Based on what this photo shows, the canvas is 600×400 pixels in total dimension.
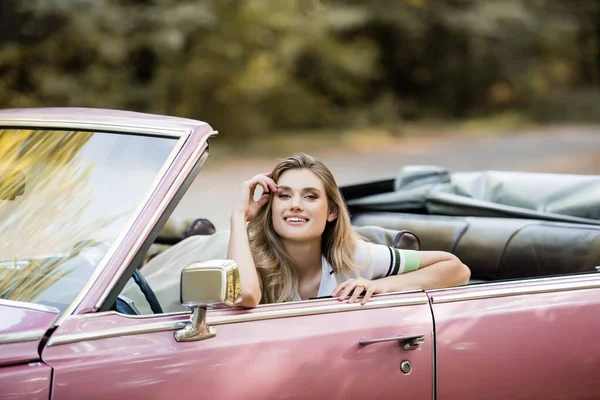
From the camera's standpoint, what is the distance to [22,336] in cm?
221

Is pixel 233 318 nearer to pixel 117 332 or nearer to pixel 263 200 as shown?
pixel 117 332

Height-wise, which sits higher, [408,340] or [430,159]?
[430,159]

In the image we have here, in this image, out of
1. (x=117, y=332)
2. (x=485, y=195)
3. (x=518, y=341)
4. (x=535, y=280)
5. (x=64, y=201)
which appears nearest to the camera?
(x=117, y=332)

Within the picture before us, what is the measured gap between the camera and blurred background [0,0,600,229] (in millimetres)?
15031

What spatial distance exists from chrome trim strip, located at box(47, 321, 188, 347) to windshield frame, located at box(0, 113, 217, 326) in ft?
0.19

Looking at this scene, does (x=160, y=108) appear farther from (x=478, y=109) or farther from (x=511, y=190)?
(x=511, y=190)

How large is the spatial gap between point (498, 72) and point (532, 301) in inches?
A: 874

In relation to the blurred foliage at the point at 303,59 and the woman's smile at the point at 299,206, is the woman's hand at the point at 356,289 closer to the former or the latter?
the woman's smile at the point at 299,206

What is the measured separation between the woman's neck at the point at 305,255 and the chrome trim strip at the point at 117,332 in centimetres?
73

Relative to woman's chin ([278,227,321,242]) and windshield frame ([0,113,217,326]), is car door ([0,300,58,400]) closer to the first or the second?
windshield frame ([0,113,217,326])

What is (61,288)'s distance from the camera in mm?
2404

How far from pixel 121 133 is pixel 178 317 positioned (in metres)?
0.68

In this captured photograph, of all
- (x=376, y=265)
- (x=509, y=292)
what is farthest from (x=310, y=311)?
(x=509, y=292)

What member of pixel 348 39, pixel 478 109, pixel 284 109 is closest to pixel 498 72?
pixel 478 109
